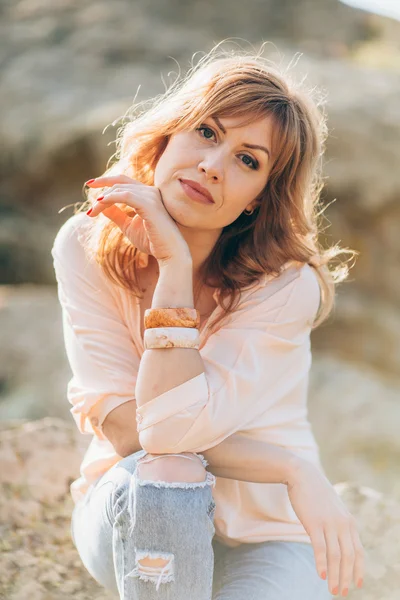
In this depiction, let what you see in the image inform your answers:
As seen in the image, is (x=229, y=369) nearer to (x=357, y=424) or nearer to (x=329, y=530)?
(x=329, y=530)

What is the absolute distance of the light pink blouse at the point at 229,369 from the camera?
2264 mm

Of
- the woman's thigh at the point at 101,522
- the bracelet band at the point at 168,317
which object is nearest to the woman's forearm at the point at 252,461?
the woman's thigh at the point at 101,522

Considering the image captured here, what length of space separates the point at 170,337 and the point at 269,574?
2.56ft

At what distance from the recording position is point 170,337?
2117 mm

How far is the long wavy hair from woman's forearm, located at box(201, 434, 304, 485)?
1.34ft

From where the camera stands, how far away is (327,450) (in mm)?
5762

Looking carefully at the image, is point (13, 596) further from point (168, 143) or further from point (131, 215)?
point (168, 143)

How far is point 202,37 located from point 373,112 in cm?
286

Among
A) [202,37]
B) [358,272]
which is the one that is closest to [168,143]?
[358,272]

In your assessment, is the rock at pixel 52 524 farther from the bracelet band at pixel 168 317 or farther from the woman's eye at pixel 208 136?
the woman's eye at pixel 208 136

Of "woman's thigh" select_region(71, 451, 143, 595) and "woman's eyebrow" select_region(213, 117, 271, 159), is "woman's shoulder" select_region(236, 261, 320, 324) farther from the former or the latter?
"woman's thigh" select_region(71, 451, 143, 595)

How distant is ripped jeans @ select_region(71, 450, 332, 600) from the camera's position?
194cm

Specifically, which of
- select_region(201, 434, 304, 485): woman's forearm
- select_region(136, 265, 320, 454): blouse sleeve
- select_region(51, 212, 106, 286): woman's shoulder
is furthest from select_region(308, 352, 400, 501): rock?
select_region(51, 212, 106, 286): woman's shoulder

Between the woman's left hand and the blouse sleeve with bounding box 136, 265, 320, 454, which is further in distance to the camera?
the woman's left hand
